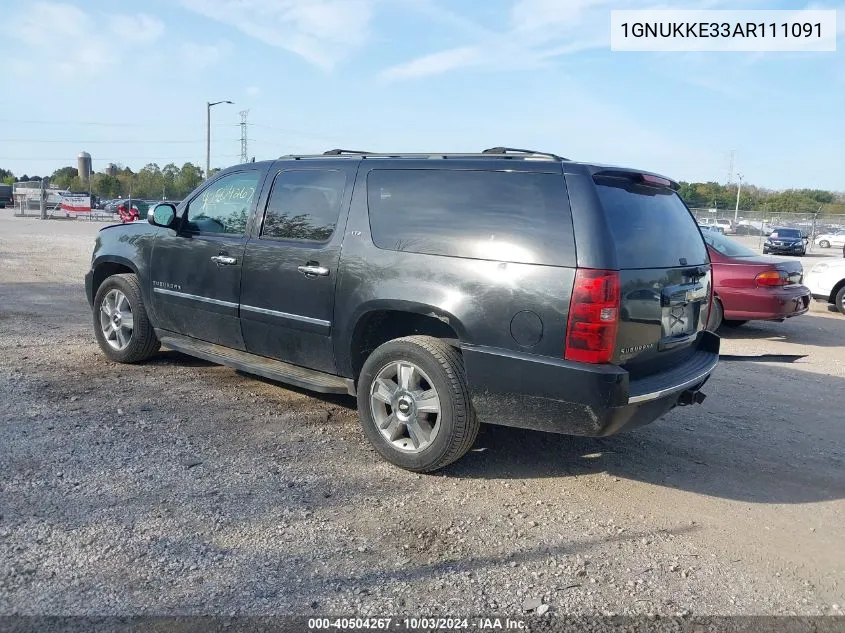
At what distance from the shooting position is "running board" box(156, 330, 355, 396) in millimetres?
4793

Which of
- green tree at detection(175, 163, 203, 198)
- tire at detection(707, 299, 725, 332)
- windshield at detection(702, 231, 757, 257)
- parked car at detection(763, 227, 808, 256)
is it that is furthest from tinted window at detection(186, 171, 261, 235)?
green tree at detection(175, 163, 203, 198)

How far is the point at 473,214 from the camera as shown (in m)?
4.15

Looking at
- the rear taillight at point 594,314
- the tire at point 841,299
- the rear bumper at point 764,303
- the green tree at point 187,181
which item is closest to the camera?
the rear taillight at point 594,314

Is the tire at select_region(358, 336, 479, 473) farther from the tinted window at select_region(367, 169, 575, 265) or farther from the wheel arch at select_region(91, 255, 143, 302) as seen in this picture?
the wheel arch at select_region(91, 255, 143, 302)

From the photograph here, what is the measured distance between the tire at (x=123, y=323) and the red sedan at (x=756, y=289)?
675cm


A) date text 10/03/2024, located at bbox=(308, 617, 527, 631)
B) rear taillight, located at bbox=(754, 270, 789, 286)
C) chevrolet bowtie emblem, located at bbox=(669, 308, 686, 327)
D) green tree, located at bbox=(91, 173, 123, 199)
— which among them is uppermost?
green tree, located at bbox=(91, 173, 123, 199)

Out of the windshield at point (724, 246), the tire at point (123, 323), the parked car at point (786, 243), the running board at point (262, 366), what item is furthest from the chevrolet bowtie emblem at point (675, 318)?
the parked car at point (786, 243)

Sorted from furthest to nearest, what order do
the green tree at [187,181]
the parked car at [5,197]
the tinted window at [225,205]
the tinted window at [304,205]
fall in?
the green tree at [187,181] < the parked car at [5,197] < the tinted window at [225,205] < the tinted window at [304,205]

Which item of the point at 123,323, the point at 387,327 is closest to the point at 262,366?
the point at 387,327

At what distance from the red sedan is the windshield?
143mm

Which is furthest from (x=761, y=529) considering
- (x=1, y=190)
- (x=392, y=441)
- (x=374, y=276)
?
(x=1, y=190)

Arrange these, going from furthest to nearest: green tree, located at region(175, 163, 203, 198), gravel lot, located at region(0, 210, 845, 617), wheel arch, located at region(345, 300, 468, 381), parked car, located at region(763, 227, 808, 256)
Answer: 1. green tree, located at region(175, 163, 203, 198)
2. parked car, located at region(763, 227, 808, 256)
3. wheel arch, located at region(345, 300, 468, 381)
4. gravel lot, located at region(0, 210, 845, 617)

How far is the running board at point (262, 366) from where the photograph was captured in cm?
479

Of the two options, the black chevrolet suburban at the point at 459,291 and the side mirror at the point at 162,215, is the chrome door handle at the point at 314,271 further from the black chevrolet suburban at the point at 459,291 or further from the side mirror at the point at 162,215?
the side mirror at the point at 162,215
